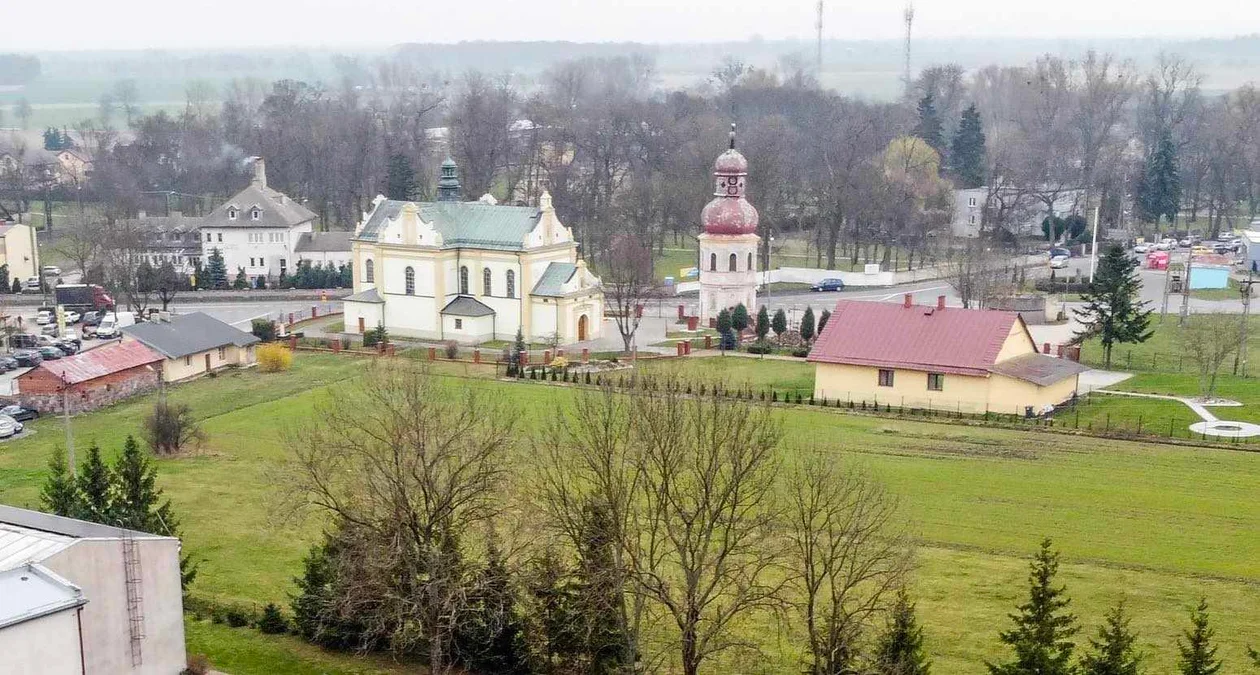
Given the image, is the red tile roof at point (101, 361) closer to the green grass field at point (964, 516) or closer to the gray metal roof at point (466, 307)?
the green grass field at point (964, 516)

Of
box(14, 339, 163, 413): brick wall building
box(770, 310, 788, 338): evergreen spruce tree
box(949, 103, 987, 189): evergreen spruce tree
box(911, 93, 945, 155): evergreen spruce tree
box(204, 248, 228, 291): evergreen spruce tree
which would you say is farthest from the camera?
box(911, 93, 945, 155): evergreen spruce tree

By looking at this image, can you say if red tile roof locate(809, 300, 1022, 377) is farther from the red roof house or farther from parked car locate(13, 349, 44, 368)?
parked car locate(13, 349, 44, 368)

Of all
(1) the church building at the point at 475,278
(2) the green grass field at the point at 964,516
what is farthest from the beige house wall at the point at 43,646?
(1) the church building at the point at 475,278

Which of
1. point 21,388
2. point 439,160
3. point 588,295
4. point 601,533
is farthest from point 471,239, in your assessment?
point 439,160

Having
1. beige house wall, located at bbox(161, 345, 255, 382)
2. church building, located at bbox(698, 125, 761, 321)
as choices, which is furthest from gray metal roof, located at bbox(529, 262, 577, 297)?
beige house wall, located at bbox(161, 345, 255, 382)

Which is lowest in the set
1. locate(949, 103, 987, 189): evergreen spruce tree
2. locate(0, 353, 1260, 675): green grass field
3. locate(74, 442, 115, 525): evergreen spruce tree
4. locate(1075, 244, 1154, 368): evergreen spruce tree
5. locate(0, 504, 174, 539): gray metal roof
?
locate(0, 353, 1260, 675): green grass field

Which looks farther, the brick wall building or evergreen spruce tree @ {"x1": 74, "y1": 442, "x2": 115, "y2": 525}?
the brick wall building
